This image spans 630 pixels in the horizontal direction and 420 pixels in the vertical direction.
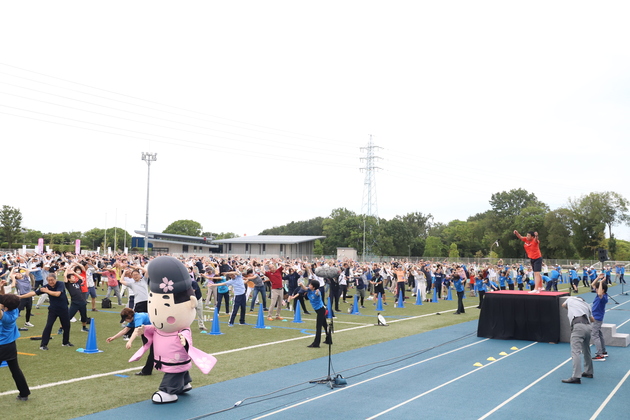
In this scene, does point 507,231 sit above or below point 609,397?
above

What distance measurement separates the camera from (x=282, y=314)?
20.5 m

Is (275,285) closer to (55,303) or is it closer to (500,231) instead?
(55,303)

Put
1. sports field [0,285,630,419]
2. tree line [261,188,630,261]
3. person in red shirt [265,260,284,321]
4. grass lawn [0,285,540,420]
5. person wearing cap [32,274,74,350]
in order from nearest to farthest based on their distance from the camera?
1. sports field [0,285,630,419]
2. grass lawn [0,285,540,420]
3. person wearing cap [32,274,74,350]
4. person in red shirt [265,260,284,321]
5. tree line [261,188,630,261]

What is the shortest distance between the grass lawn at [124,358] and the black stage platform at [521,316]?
2.19 m

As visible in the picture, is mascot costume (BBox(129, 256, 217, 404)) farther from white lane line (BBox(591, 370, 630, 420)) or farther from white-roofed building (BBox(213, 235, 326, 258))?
white-roofed building (BBox(213, 235, 326, 258))

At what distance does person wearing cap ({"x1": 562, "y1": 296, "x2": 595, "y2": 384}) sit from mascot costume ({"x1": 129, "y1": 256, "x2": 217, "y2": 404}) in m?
6.96

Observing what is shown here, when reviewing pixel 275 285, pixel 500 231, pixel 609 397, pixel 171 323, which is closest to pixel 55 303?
pixel 171 323

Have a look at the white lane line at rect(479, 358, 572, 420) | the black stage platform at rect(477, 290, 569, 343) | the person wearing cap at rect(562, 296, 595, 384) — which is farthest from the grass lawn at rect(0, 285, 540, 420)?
the person wearing cap at rect(562, 296, 595, 384)

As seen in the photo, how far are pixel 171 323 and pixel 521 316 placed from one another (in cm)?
1155

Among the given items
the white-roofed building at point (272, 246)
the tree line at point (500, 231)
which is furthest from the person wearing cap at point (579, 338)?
the white-roofed building at point (272, 246)

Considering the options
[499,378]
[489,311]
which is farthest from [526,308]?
[499,378]

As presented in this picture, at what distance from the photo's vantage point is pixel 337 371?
410 inches

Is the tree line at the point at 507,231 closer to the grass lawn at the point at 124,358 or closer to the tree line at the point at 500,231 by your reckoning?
the tree line at the point at 500,231

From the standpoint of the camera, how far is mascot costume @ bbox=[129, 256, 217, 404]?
7922mm
